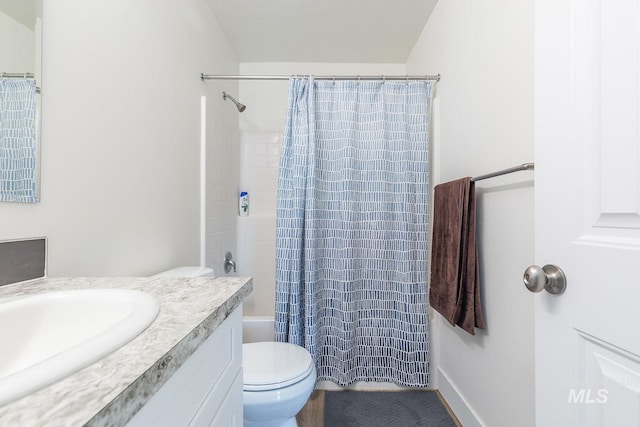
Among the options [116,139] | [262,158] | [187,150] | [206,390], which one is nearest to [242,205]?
[262,158]

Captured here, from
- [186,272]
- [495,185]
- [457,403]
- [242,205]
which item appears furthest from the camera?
[242,205]

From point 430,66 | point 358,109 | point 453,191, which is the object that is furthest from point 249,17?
point 453,191

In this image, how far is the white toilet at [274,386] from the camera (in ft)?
3.41

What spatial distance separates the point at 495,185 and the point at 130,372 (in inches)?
49.6

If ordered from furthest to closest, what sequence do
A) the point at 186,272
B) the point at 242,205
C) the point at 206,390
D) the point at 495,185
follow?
1. the point at 242,205
2. the point at 186,272
3. the point at 495,185
4. the point at 206,390

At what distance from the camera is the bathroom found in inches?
30.9

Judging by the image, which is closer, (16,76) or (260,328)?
(16,76)

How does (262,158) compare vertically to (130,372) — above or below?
above

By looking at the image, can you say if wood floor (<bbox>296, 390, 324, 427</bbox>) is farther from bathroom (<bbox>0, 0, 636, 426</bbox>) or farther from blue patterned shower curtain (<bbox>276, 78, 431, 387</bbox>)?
bathroom (<bbox>0, 0, 636, 426</bbox>)

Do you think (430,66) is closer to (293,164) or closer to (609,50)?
(293,164)

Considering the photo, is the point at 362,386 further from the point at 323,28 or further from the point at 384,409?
the point at 323,28

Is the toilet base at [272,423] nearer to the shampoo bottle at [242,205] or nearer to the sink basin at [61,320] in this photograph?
the sink basin at [61,320]

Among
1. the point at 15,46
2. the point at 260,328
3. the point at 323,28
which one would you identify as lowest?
the point at 260,328

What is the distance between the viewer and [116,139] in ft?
3.14
